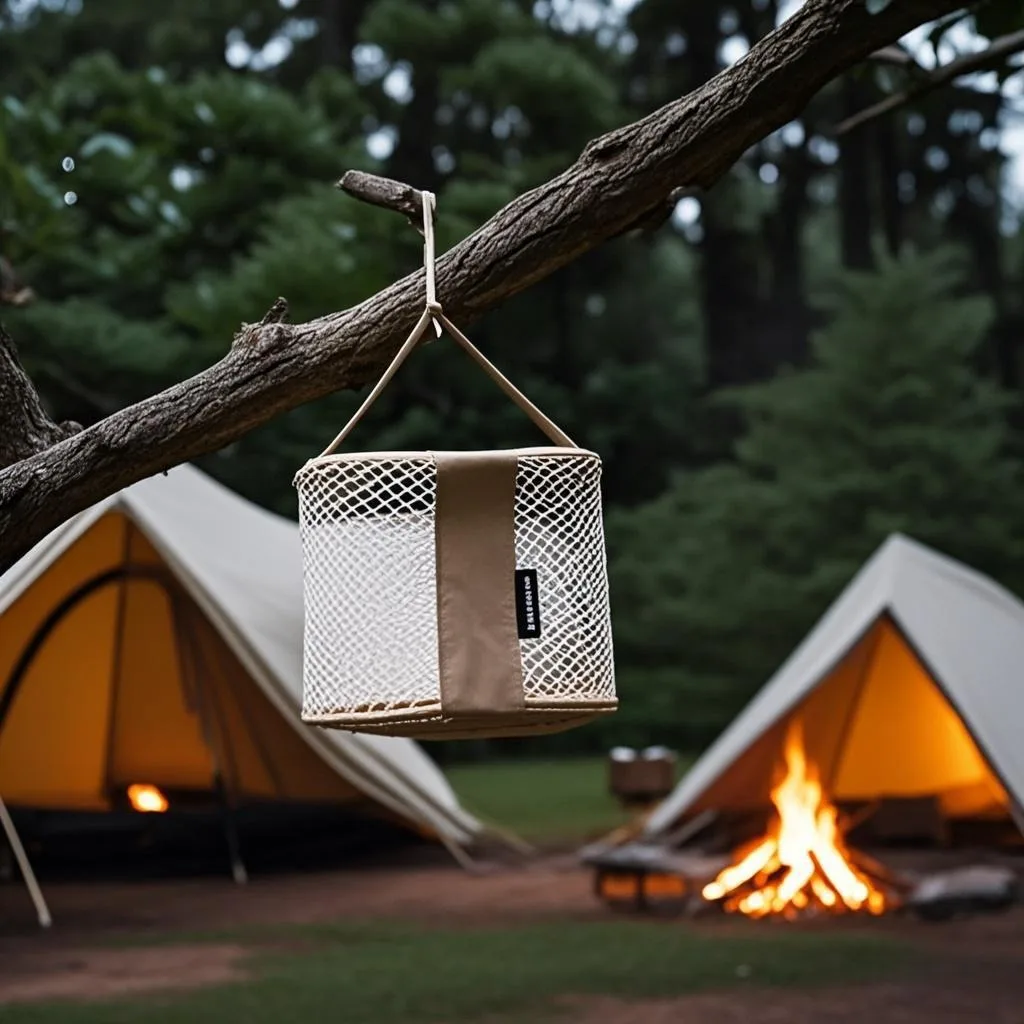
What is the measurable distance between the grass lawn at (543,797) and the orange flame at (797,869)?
7.21 feet

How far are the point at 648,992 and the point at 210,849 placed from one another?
3.69 meters

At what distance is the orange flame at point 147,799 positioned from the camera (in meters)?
7.47

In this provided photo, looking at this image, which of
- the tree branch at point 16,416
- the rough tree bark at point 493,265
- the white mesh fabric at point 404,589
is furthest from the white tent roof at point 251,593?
the white mesh fabric at point 404,589

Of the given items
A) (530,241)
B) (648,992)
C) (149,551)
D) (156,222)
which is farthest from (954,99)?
(530,241)

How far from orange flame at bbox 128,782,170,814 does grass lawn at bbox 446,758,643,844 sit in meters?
1.88

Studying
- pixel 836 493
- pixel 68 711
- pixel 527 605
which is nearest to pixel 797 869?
pixel 68 711

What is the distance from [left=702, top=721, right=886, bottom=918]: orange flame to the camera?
19.5 ft

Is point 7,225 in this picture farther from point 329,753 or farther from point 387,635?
point 387,635

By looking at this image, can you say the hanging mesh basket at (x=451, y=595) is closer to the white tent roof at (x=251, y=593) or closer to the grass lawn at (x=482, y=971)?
the grass lawn at (x=482, y=971)

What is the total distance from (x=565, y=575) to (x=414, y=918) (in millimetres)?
3628

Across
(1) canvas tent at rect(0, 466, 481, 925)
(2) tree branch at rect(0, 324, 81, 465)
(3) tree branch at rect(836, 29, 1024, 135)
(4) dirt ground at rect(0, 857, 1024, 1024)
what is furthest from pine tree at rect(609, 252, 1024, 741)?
(2) tree branch at rect(0, 324, 81, 465)

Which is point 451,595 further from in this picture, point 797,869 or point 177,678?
point 177,678

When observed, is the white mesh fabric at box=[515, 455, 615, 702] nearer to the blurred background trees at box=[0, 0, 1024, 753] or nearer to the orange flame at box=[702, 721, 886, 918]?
the orange flame at box=[702, 721, 886, 918]

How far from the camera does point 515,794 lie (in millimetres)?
11203
